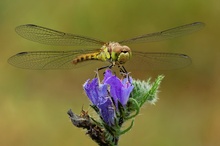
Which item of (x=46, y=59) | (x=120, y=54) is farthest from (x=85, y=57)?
(x=120, y=54)

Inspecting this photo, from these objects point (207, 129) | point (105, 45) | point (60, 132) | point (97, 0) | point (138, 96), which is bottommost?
point (207, 129)

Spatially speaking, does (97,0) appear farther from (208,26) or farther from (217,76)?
(217,76)

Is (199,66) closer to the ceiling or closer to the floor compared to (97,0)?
closer to the floor

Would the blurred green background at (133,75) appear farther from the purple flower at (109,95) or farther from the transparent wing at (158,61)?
the purple flower at (109,95)

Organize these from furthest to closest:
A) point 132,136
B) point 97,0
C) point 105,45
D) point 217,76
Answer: point 97,0 → point 217,76 → point 132,136 → point 105,45

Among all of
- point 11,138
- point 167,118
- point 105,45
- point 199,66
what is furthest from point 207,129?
point 105,45

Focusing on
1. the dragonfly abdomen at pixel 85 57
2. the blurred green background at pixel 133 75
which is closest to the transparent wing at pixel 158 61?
the dragonfly abdomen at pixel 85 57

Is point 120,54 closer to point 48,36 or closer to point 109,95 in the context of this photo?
point 109,95

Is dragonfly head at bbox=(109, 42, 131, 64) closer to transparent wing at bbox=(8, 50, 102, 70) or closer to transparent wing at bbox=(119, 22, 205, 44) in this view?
transparent wing at bbox=(8, 50, 102, 70)
